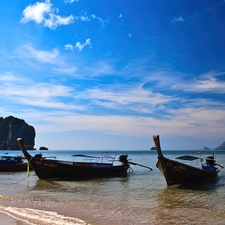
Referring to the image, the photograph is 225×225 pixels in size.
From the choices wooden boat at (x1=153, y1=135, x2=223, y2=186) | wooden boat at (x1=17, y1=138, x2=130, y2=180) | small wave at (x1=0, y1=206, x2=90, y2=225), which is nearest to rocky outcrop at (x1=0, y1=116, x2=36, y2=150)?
wooden boat at (x1=17, y1=138, x2=130, y2=180)

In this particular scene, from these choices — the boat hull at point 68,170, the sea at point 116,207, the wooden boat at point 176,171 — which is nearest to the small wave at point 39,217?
the sea at point 116,207

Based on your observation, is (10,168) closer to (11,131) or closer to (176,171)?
(176,171)

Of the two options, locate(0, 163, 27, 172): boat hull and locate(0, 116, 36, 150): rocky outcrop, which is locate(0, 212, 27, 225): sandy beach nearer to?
locate(0, 163, 27, 172): boat hull

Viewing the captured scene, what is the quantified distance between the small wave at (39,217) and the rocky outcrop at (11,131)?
168699mm

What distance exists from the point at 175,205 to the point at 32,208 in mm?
6008

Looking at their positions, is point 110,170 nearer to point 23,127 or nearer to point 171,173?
point 171,173

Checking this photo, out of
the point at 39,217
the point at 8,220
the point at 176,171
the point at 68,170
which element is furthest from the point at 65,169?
the point at 8,220

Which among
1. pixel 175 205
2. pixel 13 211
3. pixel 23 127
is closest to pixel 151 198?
pixel 175 205

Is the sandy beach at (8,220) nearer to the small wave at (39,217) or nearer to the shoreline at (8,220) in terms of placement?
the shoreline at (8,220)

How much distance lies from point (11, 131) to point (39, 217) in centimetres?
17244

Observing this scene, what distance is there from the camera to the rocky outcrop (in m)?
168

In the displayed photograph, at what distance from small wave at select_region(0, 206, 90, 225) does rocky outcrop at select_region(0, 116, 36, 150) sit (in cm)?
16870

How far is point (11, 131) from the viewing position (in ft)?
553

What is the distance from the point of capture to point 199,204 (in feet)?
37.0
